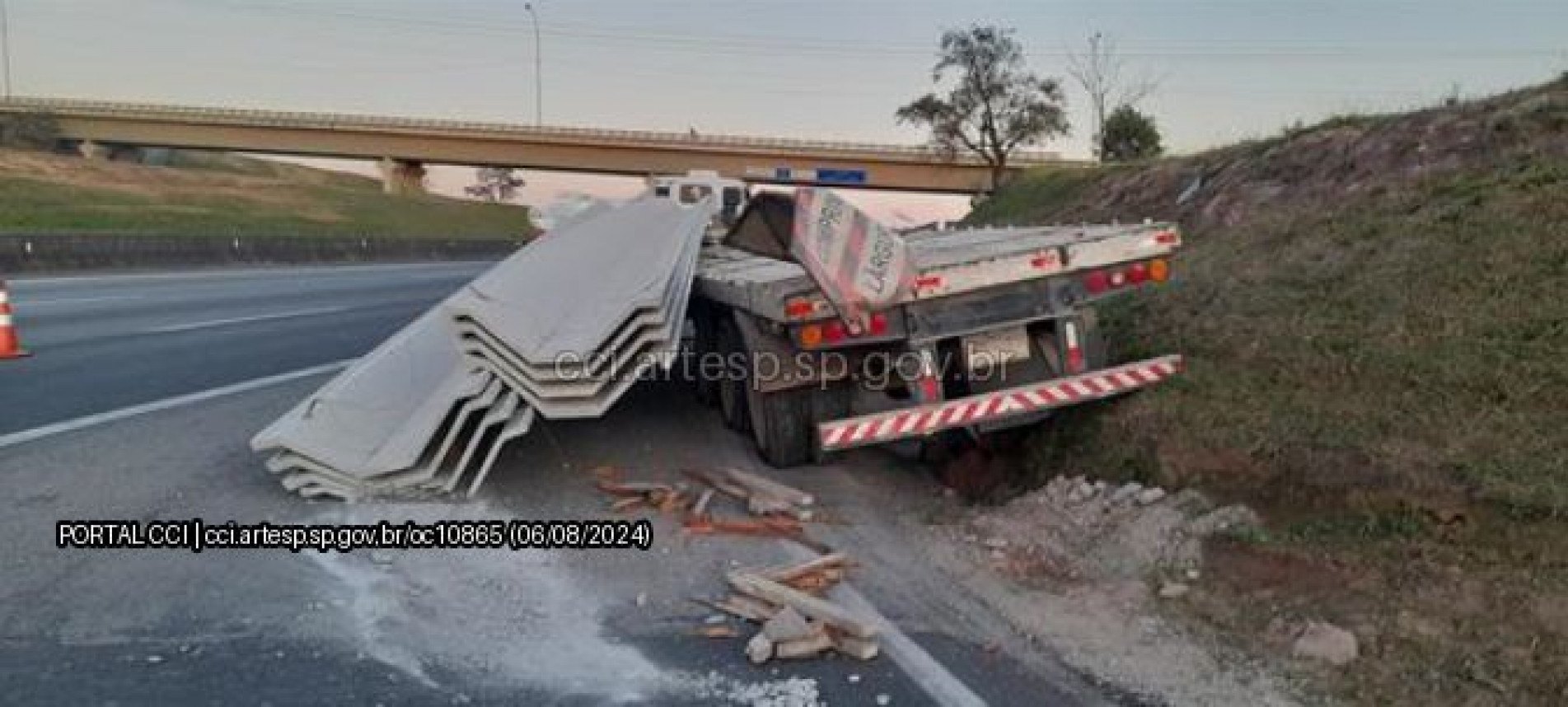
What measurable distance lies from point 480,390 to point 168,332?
8.37 meters

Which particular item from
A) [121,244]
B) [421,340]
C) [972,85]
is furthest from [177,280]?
[972,85]

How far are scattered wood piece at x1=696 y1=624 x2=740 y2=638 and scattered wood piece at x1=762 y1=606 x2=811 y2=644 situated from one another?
152 millimetres

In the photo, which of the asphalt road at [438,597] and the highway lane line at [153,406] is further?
the highway lane line at [153,406]

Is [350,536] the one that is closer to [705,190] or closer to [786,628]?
[786,628]

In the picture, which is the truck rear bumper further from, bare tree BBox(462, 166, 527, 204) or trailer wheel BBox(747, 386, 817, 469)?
bare tree BBox(462, 166, 527, 204)

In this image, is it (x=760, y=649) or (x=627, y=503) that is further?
(x=627, y=503)

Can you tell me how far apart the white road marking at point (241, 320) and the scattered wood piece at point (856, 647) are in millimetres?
11404

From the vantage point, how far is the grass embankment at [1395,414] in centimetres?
466

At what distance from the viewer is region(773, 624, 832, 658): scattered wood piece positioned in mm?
4594

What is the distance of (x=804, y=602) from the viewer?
4.96 metres

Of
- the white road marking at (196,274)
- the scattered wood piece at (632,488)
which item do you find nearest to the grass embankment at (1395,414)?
the scattered wood piece at (632,488)

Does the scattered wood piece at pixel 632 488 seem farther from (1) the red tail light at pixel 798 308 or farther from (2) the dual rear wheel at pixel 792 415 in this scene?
(1) the red tail light at pixel 798 308

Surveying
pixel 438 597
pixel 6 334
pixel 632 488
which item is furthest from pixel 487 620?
pixel 6 334

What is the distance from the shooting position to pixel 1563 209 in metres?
8.05
